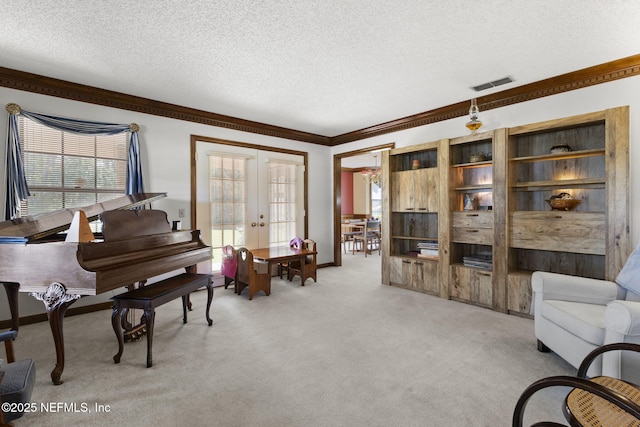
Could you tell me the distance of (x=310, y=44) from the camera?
2.70 metres

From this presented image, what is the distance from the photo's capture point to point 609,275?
2891 millimetres

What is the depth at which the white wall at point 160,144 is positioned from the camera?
335 cm

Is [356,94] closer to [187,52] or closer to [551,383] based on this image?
[187,52]

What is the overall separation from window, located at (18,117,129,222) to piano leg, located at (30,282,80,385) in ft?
6.31

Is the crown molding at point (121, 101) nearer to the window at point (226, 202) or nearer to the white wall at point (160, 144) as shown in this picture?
the white wall at point (160, 144)

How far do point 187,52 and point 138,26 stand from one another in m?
0.46

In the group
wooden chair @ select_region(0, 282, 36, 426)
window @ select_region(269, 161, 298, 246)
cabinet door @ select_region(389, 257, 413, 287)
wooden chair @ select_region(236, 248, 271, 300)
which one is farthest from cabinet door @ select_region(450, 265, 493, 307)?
wooden chair @ select_region(0, 282, 36, 426)

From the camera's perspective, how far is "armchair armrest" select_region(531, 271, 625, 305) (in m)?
2.40

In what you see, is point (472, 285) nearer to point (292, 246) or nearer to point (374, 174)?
point (292, 246)

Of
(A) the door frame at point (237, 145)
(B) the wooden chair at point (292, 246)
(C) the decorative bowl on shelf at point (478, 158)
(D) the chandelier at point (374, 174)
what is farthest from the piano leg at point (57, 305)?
(D) the chandelier at point (374, 174)

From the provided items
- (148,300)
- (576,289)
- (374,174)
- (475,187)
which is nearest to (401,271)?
(475,187)

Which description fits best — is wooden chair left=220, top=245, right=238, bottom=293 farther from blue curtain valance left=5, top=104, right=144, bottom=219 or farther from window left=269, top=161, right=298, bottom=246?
blue curtain valance left=5, top=104, right=144, bottom=219

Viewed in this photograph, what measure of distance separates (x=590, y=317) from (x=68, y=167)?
203 inches

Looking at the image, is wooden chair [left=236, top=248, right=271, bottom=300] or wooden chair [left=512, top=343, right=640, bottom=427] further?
wooden chair [left=236, top=248, right=271, bottom=300]
